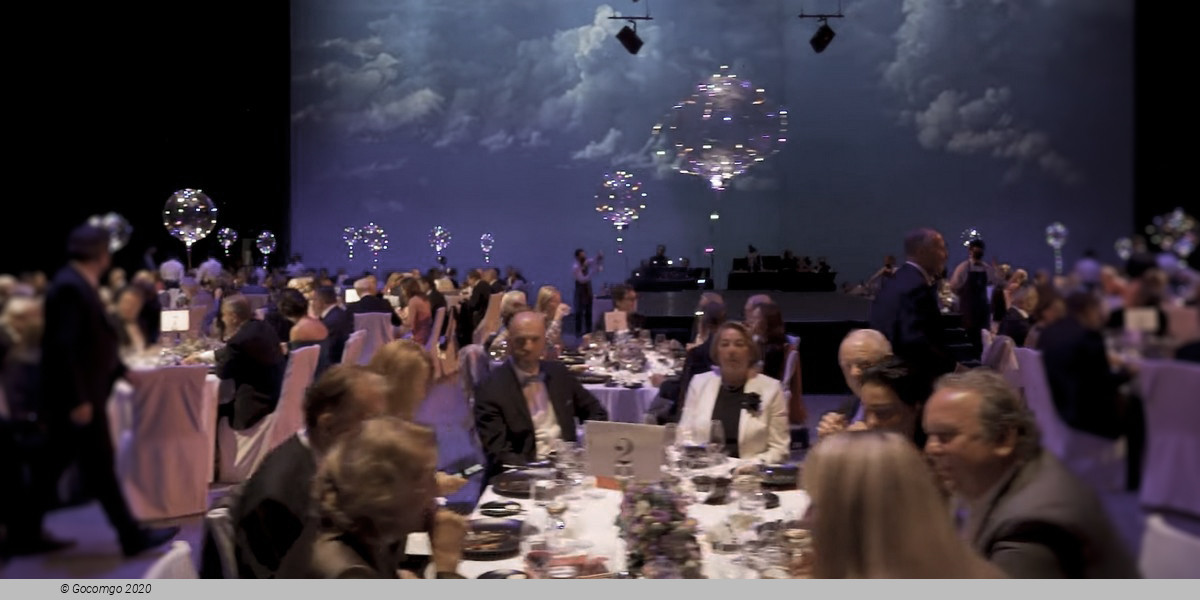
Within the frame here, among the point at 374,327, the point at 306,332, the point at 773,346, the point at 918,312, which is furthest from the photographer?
the point at 374,327

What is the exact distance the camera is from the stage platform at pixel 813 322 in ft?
29.2

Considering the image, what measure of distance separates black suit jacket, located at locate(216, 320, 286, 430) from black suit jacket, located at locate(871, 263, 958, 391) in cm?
366

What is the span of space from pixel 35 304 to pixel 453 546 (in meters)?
1.46

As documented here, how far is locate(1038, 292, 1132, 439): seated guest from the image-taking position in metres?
1.08

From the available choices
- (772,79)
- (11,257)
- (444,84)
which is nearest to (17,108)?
(11,257)

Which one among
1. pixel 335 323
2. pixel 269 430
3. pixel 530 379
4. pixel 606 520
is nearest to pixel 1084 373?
pixel 606 520

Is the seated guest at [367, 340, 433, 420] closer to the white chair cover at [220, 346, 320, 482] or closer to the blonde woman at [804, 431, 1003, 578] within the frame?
the blonde woman at [804, 431, 1003, 578]

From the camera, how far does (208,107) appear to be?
1323 millimetres

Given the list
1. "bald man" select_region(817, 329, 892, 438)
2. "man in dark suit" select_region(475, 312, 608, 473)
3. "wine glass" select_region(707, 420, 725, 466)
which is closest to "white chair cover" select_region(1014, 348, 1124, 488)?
"wine glass" select_region(707, 420, 725, 466)

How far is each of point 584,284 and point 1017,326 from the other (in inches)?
527

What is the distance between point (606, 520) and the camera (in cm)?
293

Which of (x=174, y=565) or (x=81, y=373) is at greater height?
(x=81, y=373)

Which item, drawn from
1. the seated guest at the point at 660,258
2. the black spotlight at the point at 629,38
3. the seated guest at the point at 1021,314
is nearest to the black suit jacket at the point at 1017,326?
the seated guest at the point at 1021,314

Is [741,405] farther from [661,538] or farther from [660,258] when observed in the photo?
[660,258]
